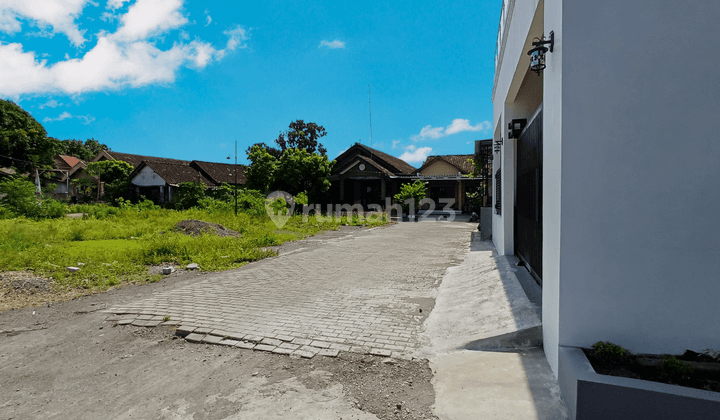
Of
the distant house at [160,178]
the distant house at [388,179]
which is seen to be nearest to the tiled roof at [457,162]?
the distant house at [388,179]

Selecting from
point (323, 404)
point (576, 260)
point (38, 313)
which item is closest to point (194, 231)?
point (38, 313)

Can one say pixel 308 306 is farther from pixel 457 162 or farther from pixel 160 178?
pixel 160 178

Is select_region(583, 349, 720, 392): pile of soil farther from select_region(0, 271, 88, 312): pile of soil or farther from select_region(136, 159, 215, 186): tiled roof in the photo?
select_region(136, 159, 215, 186): tiled roof

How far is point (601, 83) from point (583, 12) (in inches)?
21.3

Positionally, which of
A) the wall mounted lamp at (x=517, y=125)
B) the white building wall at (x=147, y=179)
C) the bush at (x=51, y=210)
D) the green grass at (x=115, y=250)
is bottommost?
the green grass at (x=115, y=250)

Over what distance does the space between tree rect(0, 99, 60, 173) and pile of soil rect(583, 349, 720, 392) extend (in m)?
41.2

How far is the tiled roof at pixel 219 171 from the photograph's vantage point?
1452 inches

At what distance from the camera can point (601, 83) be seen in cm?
281

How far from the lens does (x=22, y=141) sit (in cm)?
3144

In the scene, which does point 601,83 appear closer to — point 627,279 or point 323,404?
point 627,279

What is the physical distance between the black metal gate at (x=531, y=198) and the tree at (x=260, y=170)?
72.2 ft

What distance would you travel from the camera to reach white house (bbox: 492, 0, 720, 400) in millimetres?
2664

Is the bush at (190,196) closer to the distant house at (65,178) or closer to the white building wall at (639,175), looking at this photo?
the distant house at (65,178)

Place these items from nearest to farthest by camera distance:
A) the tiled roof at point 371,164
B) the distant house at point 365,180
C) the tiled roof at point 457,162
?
the tiled roof at point 371,164, the distant house at point 365,180, the tiled roof at point 457,162
